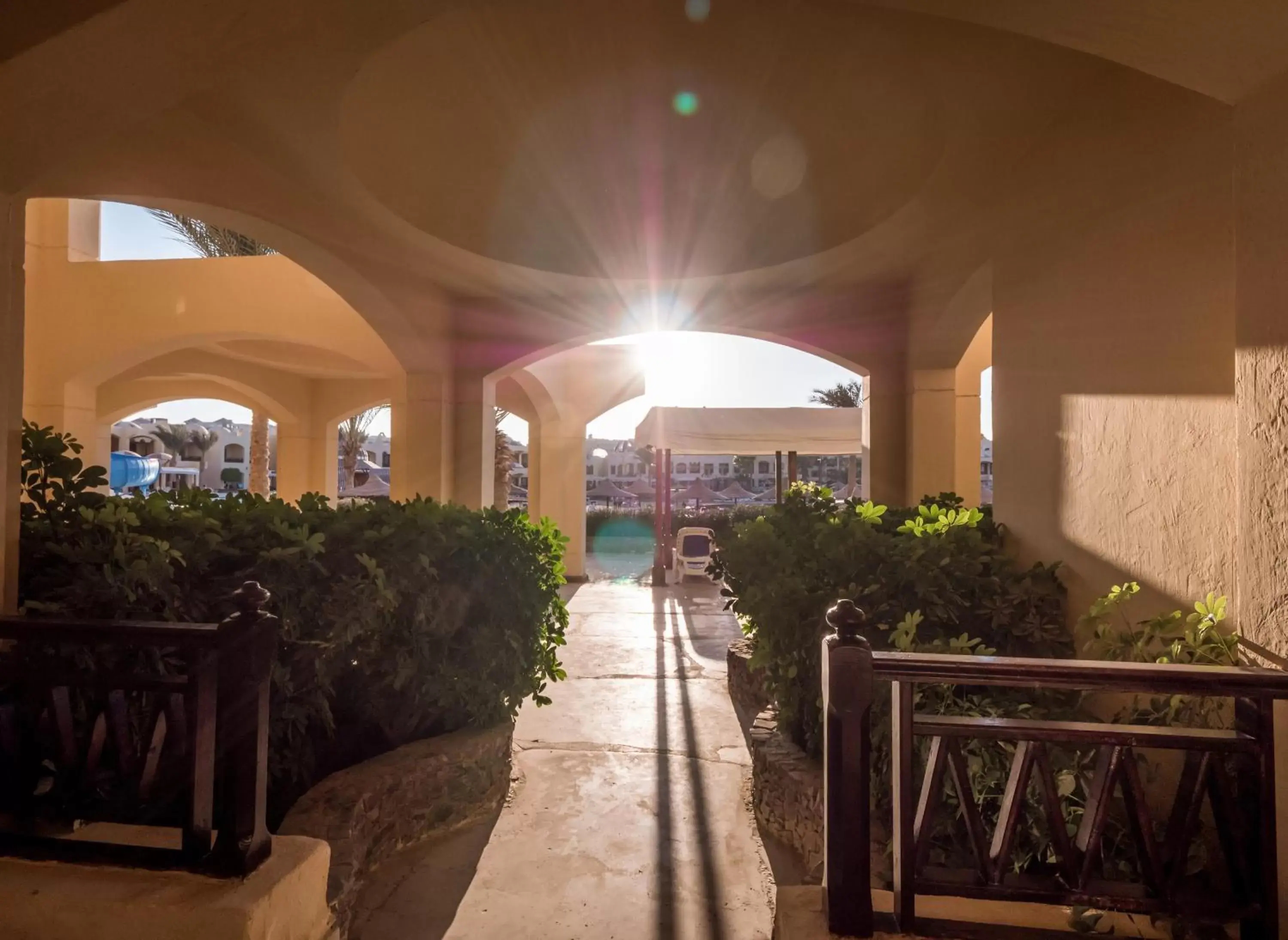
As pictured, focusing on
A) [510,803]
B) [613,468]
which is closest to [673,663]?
[510,803]

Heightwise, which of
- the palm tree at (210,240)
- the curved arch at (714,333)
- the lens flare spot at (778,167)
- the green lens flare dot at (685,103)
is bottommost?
the curved arch at (714,333)

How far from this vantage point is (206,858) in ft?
5.17

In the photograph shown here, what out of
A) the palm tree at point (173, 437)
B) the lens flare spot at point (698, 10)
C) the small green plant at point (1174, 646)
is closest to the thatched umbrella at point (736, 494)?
the lens flare spot at point (698, 10)

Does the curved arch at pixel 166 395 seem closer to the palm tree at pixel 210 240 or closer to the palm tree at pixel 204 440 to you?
the palm tree at pixel 210 240

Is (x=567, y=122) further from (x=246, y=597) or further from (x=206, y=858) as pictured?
(x=206, y=858)

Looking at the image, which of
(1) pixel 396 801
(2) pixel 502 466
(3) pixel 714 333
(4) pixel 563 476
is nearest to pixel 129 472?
(2) pixel 502 466

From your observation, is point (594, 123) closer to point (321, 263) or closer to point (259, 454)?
point (321, 263)

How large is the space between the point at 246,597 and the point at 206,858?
0.64 meters

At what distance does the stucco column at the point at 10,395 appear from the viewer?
2053mm

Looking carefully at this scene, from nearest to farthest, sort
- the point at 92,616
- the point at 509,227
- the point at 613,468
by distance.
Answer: the point at 92,616 → the point at 509,227 → the point at 613,468

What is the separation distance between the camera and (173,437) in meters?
28.7

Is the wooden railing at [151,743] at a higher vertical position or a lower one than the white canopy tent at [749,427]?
lower

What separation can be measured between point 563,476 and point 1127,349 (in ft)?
28.0

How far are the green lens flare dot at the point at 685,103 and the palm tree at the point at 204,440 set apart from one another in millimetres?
32426
